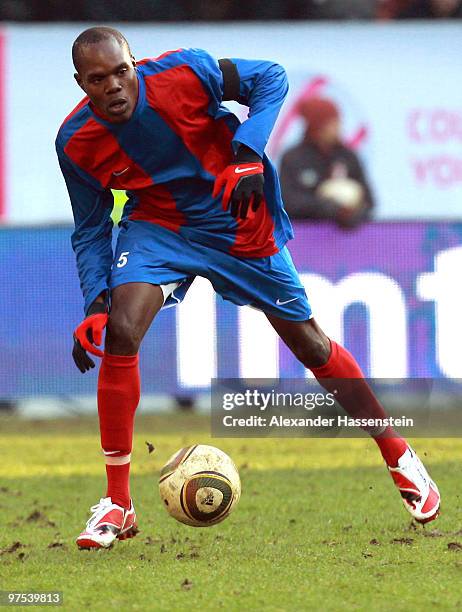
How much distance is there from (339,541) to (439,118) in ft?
23.2

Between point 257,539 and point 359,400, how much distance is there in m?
0.82

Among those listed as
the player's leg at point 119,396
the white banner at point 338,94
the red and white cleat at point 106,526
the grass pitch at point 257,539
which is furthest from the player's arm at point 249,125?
the white banner at point 338,94

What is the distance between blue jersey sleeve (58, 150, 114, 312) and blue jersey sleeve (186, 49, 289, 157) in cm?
63

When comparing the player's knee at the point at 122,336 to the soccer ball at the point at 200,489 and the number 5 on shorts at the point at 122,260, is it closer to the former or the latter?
the number 5 on shorts at the point at 122,260

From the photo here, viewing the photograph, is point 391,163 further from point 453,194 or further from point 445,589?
point 445,589

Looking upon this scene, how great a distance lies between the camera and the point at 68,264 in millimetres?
10688

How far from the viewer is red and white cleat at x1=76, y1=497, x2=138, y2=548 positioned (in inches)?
214

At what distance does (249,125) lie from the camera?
5.48 m

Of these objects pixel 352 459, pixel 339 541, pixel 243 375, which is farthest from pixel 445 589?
pixel 243 375

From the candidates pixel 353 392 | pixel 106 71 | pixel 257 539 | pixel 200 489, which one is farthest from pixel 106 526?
pixel 106 71

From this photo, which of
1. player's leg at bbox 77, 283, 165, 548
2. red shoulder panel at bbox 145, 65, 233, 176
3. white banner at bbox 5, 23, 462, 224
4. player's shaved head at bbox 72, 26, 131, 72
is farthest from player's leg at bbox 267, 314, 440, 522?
white banner at bbox 5, 23, 462, 224

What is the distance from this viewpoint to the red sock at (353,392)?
6031 mm

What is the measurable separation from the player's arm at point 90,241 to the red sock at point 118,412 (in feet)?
0.41

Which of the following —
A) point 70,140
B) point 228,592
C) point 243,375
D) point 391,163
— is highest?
point 70,140
